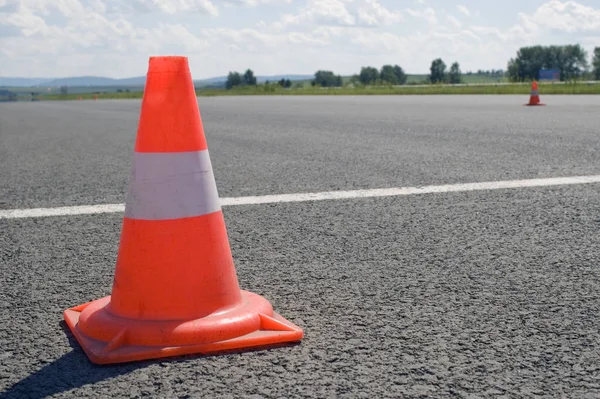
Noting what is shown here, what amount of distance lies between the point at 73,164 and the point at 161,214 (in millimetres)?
5296

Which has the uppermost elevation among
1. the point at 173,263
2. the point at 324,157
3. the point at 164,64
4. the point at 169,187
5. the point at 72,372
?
the point at 164,64

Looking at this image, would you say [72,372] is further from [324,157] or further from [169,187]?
[324,157]

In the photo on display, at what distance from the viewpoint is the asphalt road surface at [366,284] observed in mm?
2082

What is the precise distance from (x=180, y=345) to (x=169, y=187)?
0.54m

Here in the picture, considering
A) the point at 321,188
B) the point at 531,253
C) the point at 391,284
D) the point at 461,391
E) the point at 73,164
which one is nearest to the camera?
the point at 461,391

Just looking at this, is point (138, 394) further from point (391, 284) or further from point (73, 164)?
point (73, 164)

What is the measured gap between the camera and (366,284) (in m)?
2.98

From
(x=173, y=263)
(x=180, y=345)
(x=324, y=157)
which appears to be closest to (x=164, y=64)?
(x=173, y=263)

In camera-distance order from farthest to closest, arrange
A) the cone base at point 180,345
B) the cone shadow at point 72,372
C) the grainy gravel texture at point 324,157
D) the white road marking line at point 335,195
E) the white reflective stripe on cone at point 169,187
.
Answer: the grainy gravel texture at point 324,157 < the white road marking line at point 335,195 < the white reflective stripe on cone at point 169,187 < the cone base at point 180,345 < the cone shadow at point 72,372

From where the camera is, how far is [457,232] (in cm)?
387

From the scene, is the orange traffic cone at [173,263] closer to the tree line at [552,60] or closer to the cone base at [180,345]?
the cone base at [180,345]

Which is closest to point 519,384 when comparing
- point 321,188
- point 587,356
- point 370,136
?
point 587,356

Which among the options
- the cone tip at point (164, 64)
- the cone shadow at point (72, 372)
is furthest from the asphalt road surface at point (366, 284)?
the cone tip at point (164, 64)

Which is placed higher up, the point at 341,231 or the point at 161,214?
the point at 161,214
